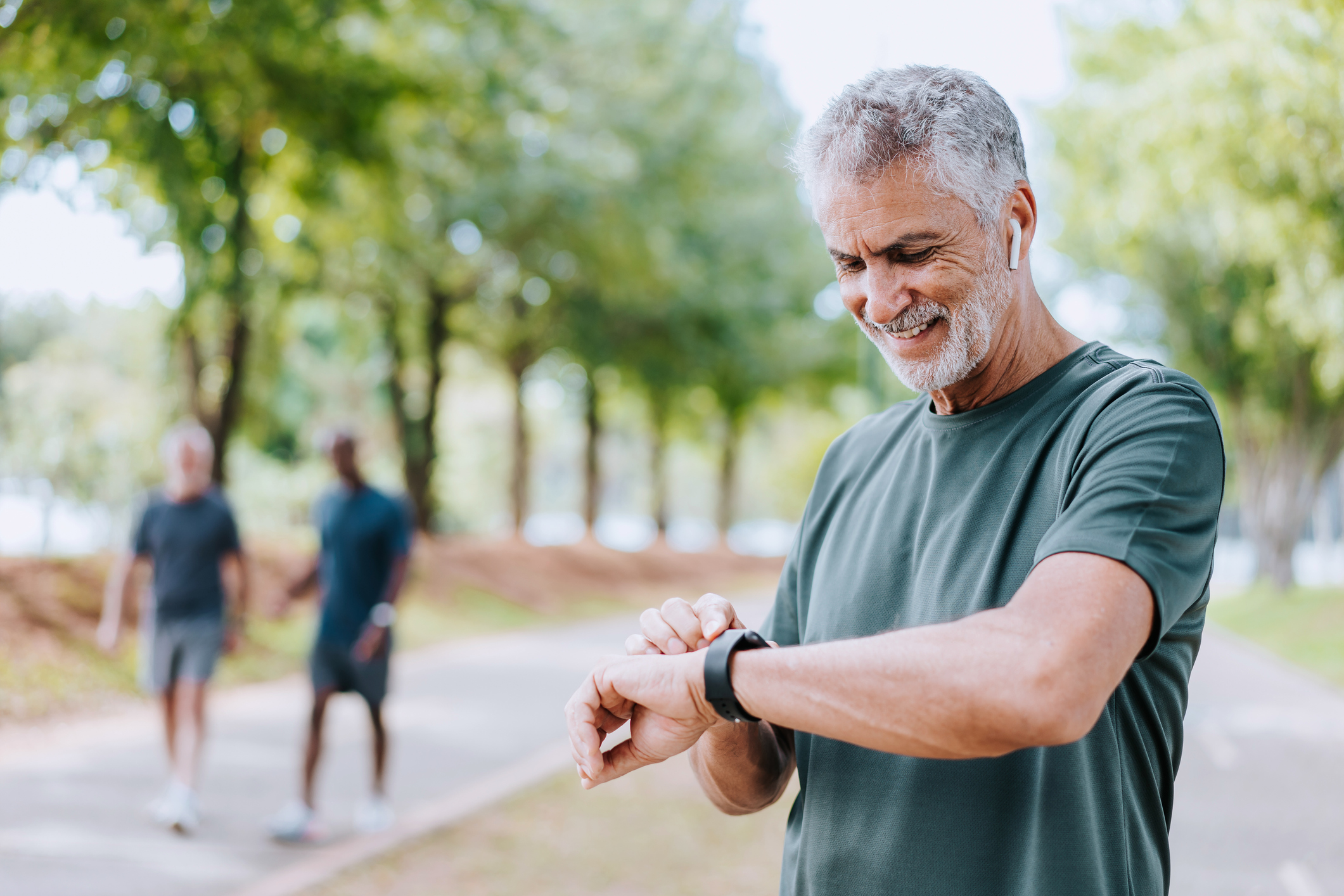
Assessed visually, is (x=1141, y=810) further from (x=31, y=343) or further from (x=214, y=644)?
(x=31, y=343)

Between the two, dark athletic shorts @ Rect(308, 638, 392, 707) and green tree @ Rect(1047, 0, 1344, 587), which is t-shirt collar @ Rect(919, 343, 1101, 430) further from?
green tree @ Rect(1047, 0, 1344, 587)

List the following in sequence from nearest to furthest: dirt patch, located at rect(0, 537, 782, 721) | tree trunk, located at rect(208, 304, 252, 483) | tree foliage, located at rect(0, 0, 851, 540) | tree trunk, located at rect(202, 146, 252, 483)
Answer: tree foliage, located at rect(0, 0, 851, 540)
dirt patch, located at rect(0, 537, 782, 721)
tree trunk, located at rect(202, 146, 252, 483)
tree trunk, located at rect(208, 304, 252, 483)

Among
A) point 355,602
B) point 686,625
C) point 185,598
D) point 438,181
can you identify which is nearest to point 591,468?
point 438,181

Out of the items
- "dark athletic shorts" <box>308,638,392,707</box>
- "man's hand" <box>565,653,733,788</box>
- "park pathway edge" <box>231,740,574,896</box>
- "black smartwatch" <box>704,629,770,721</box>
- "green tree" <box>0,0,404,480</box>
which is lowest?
"park pathway edge" <box>231,740,574,896</box>

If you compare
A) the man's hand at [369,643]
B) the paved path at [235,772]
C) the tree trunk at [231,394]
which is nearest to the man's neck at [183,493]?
the man's hand at [369,643]

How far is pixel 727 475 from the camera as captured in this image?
123 feet

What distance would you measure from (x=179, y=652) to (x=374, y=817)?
61.5 inches

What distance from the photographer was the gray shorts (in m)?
6.81

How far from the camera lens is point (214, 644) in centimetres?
693

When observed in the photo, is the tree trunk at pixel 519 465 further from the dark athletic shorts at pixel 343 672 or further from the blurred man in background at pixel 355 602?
the dark athletic shorts at pixel 343 672

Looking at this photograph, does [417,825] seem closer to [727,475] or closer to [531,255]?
[531,255]

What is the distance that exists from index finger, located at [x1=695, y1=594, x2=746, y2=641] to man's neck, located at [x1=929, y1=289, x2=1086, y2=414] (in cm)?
47

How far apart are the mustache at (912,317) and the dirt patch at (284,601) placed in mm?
6151

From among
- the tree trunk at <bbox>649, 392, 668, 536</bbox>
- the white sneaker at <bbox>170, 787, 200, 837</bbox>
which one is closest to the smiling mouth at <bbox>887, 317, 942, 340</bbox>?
the white sneaker at <bbox>170, 787, 200, 837</bbox>
